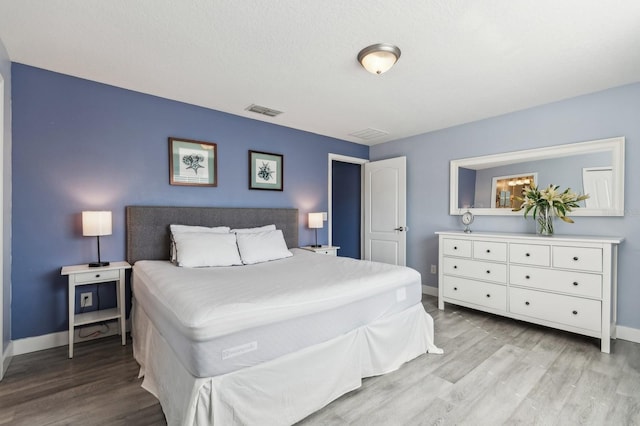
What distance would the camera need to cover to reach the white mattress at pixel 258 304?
1426 millimetres

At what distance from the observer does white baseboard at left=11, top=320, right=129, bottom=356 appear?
243 cm

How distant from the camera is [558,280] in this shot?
2791 mm

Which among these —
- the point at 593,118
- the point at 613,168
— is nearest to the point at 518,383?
the point at 613,168

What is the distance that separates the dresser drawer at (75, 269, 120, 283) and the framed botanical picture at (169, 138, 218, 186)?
1.09m

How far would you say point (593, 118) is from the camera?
294cm

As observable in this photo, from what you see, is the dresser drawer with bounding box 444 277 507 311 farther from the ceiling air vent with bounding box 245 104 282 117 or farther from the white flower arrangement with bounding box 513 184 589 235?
the ceiling air vent with bounding box 245 104 282 117

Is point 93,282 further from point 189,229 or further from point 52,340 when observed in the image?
point 189,229

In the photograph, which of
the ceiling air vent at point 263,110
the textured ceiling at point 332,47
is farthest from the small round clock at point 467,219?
the ceiling air vent at point 263,110

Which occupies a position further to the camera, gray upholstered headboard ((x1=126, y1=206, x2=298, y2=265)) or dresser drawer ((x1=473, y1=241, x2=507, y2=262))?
dresser drawer ((x1=473, y1=241, x2=507, y2=262))

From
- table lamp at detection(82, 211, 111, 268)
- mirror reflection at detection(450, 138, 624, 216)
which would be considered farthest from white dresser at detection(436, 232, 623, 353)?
table lamp at detection(82, 211, 111, 268)

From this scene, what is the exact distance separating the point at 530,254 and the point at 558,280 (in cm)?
32

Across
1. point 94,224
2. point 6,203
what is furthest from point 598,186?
point 6,203

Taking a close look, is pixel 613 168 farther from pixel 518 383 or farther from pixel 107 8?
pixel 107 8

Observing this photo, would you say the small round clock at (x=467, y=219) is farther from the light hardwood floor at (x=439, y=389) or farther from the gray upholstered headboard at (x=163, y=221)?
the gray upholstered headboard at (x=163, y=221)
